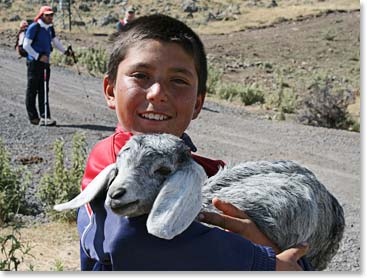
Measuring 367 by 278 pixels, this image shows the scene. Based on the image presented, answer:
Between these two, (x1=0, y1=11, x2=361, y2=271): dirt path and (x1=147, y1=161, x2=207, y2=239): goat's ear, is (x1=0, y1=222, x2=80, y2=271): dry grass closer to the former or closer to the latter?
(x1=0, y1=11, x2=361, y2=271): dirt path

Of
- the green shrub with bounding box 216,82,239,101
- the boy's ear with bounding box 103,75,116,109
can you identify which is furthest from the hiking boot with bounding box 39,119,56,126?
the boy's ear with bounding box 103,75,116,109

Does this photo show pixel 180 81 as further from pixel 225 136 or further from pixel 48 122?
pixel 225 136

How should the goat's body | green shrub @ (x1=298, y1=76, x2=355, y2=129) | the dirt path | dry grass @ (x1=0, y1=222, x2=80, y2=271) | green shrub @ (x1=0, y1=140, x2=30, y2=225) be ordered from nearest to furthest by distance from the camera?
the goat's body, dry grass @ (x1=0, y1=222, x2=80, y2=271), green shrub @ (x1=0, y1=140, x2=30, y2=225), the dirt path, green shrub @ (x1=298, y1=76, x2=355, y2=129)

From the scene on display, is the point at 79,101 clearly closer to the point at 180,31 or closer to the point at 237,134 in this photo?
the point at 237,134

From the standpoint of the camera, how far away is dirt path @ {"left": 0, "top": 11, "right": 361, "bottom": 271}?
6.12 meters

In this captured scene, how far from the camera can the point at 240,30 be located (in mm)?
21219

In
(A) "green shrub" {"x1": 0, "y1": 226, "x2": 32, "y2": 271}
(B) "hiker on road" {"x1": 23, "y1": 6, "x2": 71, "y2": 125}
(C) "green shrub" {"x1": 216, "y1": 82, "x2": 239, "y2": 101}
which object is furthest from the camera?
(C) "green shrub" {"x1": 216, "y1": 82, "x2": 239, "y2": 101}

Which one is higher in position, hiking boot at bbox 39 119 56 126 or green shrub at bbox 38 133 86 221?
green shrub at bbox 38 133 86 221

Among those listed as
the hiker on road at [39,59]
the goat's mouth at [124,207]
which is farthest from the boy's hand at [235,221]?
the hiker on road at [39,59]

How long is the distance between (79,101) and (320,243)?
762 centimetres

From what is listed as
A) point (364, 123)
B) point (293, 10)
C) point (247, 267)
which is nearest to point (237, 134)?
point (364, 123)

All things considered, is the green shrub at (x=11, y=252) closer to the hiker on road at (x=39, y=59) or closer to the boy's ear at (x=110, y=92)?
the boy's ear at (x=110, y=92)

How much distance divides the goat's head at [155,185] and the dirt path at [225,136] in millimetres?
3664

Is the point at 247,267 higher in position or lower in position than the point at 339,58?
higher
